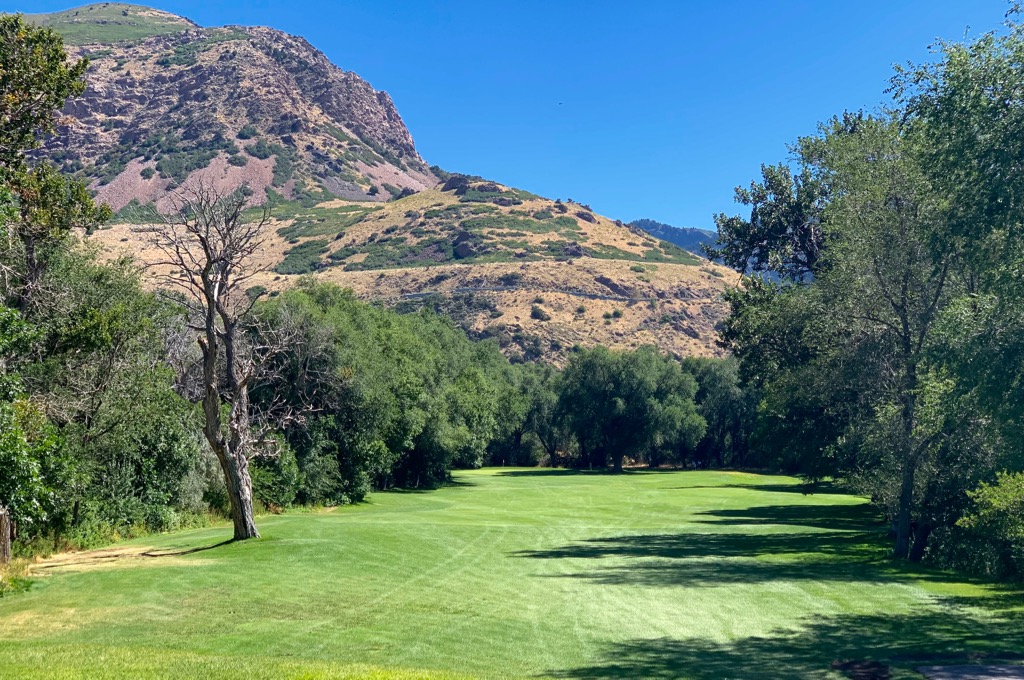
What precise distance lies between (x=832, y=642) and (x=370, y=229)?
190 m

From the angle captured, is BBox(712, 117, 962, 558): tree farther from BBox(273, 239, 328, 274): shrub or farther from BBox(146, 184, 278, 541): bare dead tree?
BBox(273, 239, 328, 274): shrub

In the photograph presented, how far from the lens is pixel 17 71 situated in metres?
20.9

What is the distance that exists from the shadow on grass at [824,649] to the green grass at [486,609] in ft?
0.18

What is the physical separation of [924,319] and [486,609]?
1719 centimetres

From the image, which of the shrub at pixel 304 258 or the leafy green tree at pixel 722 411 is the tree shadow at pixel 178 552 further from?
the shrub at pixel 304 258

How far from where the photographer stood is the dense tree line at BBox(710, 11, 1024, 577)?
63.4ft

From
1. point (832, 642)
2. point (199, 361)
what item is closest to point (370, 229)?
point (199, 361)

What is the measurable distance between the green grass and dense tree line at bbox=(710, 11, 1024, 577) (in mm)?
2893

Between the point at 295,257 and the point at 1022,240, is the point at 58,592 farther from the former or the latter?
the point at 295,257

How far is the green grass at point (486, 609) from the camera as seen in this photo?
13.7 m

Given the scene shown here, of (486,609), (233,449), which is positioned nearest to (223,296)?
(233,449)

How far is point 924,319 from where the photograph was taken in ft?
90.4

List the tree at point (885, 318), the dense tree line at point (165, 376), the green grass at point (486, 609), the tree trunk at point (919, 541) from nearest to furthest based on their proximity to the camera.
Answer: the green grass at point (486, 609) < the dense tree line at point (165, 376) < the tree at point (885, 318) < the tree trunk at point (919, 541)

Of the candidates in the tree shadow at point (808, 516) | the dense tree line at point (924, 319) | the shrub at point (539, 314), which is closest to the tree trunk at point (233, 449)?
the dense tree line at point (924, 319)
